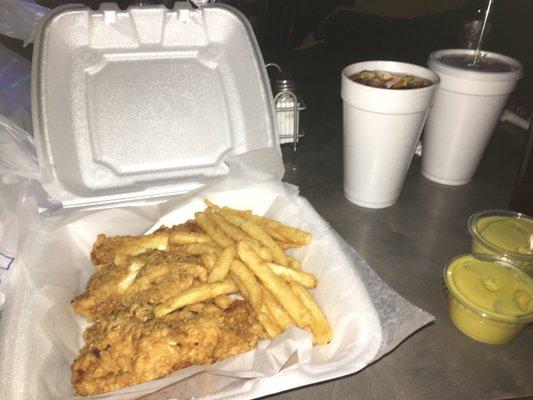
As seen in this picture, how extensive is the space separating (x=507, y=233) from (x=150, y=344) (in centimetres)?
104

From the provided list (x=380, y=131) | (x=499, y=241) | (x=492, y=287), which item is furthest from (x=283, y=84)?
(x=492, y=287)

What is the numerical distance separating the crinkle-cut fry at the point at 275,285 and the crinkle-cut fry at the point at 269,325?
0.16ft

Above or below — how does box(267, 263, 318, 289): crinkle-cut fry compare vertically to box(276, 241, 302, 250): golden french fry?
above

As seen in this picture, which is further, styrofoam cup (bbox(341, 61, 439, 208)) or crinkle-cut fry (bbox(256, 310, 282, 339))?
styrofoam cup (bbox(341, 61, 439, 208))

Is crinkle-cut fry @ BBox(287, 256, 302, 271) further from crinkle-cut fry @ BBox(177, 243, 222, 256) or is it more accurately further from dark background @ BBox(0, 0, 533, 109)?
dark background @ BBox(0, 0, 533, 109)

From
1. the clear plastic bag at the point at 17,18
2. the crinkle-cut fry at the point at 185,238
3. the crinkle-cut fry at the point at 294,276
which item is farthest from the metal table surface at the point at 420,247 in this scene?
the clear plastic bag at the point at 17,18

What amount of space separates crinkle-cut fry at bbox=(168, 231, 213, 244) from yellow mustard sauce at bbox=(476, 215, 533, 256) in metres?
0.82

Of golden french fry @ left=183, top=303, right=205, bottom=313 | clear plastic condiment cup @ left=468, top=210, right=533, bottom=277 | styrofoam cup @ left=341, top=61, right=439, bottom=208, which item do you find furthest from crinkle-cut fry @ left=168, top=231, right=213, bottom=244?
clear plastic condiment cup @ left=468, top=210, right=533, bottom=277

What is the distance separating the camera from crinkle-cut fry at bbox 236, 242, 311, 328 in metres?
1.02

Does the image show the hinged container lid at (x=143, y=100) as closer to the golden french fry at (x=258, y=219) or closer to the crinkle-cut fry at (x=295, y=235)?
the golden french fry at (x=258, y=219)

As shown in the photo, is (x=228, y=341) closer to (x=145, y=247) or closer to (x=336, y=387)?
(x=336, y=387)

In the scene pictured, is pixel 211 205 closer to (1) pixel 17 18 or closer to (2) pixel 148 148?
(2) pixel 148 148

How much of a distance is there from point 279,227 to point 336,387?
1.56ft

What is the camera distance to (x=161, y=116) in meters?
1.43
